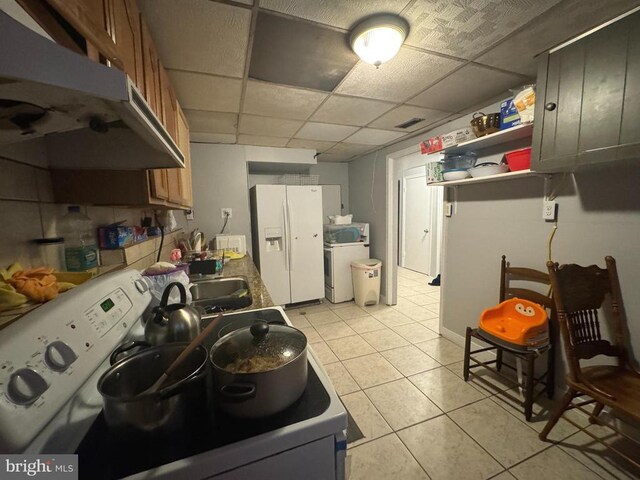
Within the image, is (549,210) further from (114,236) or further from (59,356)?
(114,236)

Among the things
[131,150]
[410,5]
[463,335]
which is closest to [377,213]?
[463,335]

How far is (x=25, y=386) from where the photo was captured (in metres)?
0.45

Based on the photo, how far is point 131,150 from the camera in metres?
0.89

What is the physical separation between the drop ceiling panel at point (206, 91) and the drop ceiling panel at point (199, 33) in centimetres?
10

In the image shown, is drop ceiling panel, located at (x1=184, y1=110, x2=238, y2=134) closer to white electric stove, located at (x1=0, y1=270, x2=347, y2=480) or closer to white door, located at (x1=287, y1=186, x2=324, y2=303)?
white door, located at (x1=287, y1=186, x2=324, y2=303)

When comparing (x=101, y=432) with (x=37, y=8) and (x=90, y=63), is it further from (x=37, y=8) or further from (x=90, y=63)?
(x=37, y=8)

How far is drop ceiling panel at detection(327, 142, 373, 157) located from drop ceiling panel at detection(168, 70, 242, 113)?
1.60m

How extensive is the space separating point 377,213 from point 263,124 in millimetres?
1967

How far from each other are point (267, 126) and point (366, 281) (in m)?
2.25

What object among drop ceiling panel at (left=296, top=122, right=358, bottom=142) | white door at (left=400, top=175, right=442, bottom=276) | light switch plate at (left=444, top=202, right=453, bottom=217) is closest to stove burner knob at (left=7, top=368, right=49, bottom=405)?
drop ceiling panel at (left=296, top=122, right=358, bottom=142)

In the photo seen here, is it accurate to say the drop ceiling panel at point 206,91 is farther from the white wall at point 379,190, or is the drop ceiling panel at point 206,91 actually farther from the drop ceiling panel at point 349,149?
the white wall at point 379,190

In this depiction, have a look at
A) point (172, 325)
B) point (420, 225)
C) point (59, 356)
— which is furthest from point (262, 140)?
point (420, 225)

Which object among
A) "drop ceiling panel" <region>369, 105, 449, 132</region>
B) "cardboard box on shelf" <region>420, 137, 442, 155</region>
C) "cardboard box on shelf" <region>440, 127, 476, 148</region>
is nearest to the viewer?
"cardboard box on shelf" <region>440, 127, 476, 148</region>

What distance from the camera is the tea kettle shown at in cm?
82
